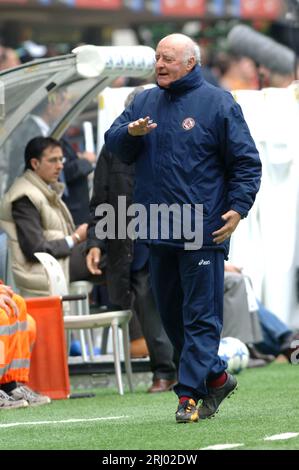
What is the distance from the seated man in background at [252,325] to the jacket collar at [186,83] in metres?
5.04

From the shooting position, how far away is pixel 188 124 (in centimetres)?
975

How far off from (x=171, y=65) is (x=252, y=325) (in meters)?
5.51

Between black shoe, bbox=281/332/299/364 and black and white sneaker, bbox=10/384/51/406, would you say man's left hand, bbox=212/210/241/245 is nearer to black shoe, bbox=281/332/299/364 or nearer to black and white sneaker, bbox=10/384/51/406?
black and white sneaker, bbox=10/384/51/406

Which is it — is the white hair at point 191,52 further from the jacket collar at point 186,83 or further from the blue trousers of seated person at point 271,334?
the blue trousers of seated person at point 271,334

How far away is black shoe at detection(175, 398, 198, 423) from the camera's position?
962 centimetres

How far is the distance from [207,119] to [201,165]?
0.28m

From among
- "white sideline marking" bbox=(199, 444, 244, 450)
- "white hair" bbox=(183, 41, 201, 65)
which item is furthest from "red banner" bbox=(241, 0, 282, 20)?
"white sideline marking" bbox=(199, 444, 244, 450)

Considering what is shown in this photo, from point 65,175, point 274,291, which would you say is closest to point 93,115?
point 65,175

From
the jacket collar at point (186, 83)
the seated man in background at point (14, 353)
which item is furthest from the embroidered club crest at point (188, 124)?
the seated man in background at point (14, 353)

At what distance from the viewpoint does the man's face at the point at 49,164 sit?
13.9 metres

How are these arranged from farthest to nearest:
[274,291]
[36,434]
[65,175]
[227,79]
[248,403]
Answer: [227,79], [274,291], [65,175], [248,403], [36,434]

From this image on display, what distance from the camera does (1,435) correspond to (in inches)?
371

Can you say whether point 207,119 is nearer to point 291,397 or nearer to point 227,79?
point 291,397

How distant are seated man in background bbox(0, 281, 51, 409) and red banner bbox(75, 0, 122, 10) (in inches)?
581
